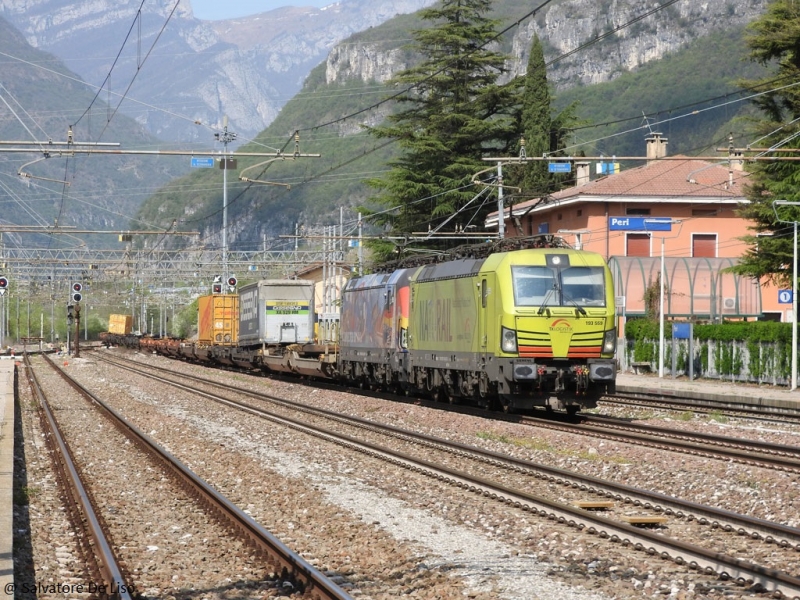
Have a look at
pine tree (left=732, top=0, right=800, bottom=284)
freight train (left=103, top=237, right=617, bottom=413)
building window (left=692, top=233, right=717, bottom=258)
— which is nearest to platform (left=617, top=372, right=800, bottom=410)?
pine tree (left=732, top=0, right=800, bottom=284)

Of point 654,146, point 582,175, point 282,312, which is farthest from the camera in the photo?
point 582,175

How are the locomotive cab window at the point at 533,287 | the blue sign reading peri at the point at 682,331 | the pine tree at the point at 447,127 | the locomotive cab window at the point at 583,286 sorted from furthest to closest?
the pine tree at the point at 447,127 → the blue sign reading peri at the point at 682,331 → the locomotive cab window at the point at 583,286 → the locomotive cab window at the point at 533,287

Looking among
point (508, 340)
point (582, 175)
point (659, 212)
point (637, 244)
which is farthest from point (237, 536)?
point (582, 175)

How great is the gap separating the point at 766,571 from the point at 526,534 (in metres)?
2.59

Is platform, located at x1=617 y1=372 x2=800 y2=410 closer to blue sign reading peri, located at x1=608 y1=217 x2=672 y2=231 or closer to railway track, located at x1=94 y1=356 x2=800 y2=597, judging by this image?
blue sign reading peri, located at x1=608 y1=217 x2=672 y2=231

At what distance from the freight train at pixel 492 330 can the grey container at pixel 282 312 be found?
9.26m

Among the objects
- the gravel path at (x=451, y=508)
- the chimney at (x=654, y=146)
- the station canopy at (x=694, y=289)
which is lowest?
the gravel path at (x=451, y=508)

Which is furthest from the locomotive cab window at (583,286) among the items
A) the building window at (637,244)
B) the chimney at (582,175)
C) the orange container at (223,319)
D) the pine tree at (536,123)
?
the chimney at (582,175)

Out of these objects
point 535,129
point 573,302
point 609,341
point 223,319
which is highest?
point 535,129

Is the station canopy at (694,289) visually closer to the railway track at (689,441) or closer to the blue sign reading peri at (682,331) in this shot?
the blue sign reading peri at (682,331)

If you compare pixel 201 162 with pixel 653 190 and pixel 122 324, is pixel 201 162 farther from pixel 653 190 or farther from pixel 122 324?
pixel 122 324

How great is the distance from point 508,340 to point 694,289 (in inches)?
1061

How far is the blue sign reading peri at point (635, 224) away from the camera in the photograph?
30.8m

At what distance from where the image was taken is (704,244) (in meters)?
59.2
